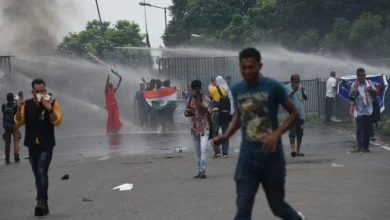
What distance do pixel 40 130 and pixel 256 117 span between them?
4005 millimetres

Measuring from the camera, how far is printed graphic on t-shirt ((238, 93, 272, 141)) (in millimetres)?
6867

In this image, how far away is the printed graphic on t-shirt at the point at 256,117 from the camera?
687 centimetres

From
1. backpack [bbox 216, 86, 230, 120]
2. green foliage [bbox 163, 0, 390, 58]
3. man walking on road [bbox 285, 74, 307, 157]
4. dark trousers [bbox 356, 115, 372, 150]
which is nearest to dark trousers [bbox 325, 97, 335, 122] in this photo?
dark trousers [bbox 356, 115, 372, 150]

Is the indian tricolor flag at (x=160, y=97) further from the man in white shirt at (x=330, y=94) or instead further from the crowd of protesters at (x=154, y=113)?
the man in white shirt at (x=330, y=94)

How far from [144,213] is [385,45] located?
36.2 meters

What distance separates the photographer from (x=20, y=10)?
139 ft

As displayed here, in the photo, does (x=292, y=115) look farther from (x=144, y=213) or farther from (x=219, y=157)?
(x=219, y=157)

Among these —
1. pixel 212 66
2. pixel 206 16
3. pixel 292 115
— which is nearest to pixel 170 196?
pixel 292 115

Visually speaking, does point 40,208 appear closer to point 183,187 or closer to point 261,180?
point 183,187

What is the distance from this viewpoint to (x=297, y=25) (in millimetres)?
54000

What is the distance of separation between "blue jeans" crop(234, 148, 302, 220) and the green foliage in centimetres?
3857

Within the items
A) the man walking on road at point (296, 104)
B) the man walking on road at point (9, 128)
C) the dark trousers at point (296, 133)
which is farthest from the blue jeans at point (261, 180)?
the man walking on road at point (9, 128)

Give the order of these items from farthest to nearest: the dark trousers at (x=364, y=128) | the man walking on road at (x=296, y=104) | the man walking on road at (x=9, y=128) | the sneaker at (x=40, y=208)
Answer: the man walking on road at (x=9, y=128) < the dark trousers at (x=364, y=128) < the man walking on road at (x=296, y=104) < the sneaker at (x=40, y=208)

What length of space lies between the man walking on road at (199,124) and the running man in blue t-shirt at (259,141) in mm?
6235
